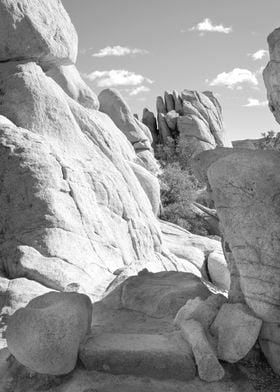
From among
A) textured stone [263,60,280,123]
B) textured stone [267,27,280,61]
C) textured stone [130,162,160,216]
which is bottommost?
textured stone [130,162,160,216]

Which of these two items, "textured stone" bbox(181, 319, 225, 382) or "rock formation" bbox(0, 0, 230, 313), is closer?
"textured stone" bbox(181, 319, 225, 382)

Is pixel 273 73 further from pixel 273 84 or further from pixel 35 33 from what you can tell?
pixel 35 33

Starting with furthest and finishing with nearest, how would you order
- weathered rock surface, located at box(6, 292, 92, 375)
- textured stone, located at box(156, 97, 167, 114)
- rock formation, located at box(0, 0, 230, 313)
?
textured stone, located at box(156, 97, 167, 114), rock formation, located at box(0, 0, 230, 313), weathered rock surface, located at box(6, 292, 92, 375)

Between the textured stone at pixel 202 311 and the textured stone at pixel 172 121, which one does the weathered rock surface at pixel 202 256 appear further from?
the textured stone at pixel 172 121

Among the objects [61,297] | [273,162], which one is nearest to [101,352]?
[61,297]

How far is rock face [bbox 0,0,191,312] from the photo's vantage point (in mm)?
10312

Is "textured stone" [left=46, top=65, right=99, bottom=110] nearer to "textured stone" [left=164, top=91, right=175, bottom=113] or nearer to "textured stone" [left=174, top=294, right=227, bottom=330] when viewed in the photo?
"textured stone" [left=174, top=294, right=227, bottom=330]

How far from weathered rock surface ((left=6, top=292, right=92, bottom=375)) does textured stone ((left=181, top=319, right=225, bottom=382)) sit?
5.29 feet

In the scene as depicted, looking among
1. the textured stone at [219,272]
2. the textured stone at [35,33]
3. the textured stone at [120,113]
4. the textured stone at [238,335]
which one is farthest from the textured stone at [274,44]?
the textured stone at [120,113]

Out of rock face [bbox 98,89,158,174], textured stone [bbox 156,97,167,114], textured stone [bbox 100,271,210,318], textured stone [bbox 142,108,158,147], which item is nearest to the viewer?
textured stone [bbox 100,271,210,318]

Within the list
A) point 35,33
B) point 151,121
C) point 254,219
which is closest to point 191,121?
point 151,121

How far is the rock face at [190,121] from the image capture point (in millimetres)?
48094

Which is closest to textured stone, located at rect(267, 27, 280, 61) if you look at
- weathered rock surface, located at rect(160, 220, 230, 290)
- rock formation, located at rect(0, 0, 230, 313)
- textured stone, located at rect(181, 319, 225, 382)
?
textured stone, located at rect(181, 319, 225, 382)

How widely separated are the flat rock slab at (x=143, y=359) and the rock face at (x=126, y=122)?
25.9 m
